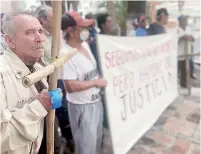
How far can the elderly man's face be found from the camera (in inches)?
29.6

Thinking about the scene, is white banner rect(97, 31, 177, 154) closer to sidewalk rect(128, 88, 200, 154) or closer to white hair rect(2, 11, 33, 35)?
sidewalk rect(128, 88, 200, 154)

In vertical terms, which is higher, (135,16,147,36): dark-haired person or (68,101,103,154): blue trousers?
(135,16,147,36): dark-haired person

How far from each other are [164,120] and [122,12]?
101 centimetres

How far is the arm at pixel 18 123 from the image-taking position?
2.31 feet

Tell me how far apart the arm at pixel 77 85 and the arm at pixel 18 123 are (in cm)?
70

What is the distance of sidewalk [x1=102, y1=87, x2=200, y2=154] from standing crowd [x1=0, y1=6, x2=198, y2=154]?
263mm

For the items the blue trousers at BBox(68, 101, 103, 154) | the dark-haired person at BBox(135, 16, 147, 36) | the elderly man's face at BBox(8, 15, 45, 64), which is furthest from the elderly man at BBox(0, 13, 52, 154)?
the dark-haired person at BBox(135, 16, 147, 36)

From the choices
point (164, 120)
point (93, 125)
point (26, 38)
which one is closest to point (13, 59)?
point (26, 38)

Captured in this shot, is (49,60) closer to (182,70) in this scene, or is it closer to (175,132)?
(175,132)

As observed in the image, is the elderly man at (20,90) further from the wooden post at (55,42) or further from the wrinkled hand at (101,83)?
→ the wrinkled hand at (101,83)

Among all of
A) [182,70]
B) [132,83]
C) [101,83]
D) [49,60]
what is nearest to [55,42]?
[49,60]

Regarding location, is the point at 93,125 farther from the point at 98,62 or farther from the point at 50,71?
the point at 50,71

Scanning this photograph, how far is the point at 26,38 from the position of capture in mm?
753

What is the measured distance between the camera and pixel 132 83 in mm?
1853
